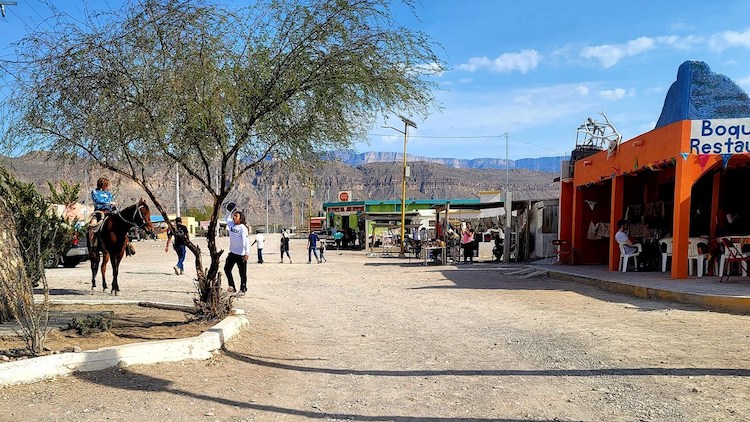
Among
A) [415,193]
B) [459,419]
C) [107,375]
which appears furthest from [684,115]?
[415,193]

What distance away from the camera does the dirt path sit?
4746 millimetres

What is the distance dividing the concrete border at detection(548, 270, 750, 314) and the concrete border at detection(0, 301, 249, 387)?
804 cm

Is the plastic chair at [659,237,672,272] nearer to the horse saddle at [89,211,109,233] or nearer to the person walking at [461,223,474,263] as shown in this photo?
the person walking at [461,223,474,263]

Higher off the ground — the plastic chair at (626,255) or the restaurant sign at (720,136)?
the restaurant sign at (720,136)

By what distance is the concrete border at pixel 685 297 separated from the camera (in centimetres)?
975

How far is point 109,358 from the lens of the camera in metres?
5.73

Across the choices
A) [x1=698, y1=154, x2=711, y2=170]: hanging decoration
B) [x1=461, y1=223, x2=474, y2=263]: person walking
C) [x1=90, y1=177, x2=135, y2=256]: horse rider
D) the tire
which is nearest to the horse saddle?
[x1=90, y1=177, x2=135, y2=256]: horse rider

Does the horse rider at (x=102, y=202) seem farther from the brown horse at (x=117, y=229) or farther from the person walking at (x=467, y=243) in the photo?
the person walking at (x=467, y=243)

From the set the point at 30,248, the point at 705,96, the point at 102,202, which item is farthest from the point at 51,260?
the point at 705,96

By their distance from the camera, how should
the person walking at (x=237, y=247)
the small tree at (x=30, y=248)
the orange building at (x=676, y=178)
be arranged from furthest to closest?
the orange building at (x=676, y=178) → the person walking at (x=237, y=247) → the small tree at (x=30, y=248)

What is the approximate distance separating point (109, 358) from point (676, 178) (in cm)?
1208

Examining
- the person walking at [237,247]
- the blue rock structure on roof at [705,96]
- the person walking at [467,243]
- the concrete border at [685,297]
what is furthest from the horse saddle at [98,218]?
the person walking at [467,243]

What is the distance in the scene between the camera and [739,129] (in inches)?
500

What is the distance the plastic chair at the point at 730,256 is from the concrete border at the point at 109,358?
10.7m
